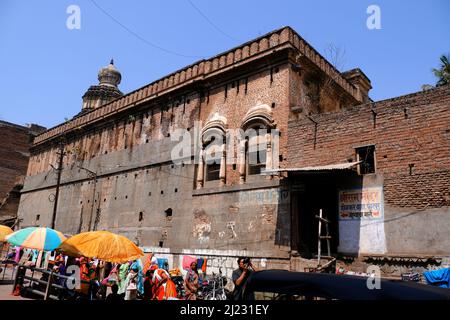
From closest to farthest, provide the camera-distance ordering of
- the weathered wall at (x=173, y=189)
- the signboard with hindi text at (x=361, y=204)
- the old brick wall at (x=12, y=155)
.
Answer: the signboard with hindi text at (x=361, y=204), the weathered wall at (x=173, y=189), the old brick wall at (x=12, y=155)

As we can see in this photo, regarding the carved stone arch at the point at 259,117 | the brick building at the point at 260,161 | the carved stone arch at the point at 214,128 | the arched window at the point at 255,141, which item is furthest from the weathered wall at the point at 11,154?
the carved stone arch at the point at 259,117

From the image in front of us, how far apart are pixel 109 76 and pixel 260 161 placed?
1153 inches

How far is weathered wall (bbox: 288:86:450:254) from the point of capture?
34.3 ft

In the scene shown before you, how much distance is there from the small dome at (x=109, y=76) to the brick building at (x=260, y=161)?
1623 cm

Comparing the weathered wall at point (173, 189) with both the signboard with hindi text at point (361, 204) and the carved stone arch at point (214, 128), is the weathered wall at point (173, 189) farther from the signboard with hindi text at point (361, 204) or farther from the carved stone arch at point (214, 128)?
the signboard with hindi text at point (361, 204)

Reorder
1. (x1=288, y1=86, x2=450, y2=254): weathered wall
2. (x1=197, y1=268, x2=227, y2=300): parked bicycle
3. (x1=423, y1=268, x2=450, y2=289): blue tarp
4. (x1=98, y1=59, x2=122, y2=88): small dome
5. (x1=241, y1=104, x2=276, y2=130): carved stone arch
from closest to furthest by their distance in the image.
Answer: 1. (x1=423, y1=268, x2=450, y2=289): blue tarp
2. (x1=288, y1=86, x2=450, y2=254): weathered wall
3. (x1=197, y1=268, x2=227, y2=300): parked bicycle
4. (x1=241, y1=104, x2=276, y2=130): carved stone arch
5. (x1=98, y1=59, x2=122, y2=88): small dome

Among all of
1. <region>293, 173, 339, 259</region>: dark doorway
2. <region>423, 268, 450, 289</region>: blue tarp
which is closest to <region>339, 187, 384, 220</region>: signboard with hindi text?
<region>293, 173, 339, 259</region>: dark doorway

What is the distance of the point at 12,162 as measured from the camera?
37.4 meters

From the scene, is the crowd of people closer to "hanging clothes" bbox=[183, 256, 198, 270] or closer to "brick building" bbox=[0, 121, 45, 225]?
"hanging clothes" bbox=[183, 256, 198, 270]

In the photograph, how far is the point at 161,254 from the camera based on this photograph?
1764cm

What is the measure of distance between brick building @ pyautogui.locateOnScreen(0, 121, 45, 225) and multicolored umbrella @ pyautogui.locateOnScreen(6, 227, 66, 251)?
2756cm

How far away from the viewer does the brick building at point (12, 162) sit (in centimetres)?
3513
